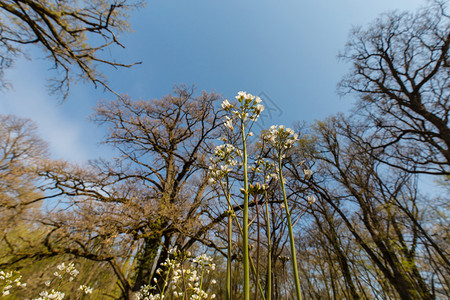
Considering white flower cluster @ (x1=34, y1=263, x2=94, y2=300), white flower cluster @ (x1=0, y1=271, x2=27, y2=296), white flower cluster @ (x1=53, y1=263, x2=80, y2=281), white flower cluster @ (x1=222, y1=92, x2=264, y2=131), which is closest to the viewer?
white flower cluster @ (x1=222, y1=92, x2=264, y2=131)

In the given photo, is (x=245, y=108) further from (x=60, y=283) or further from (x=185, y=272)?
(x=60, y=283)

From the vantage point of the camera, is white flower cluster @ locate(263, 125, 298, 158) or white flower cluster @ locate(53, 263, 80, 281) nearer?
white flower cluster @ locate(263, 125, 298, 158)

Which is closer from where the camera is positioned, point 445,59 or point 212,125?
point 445,59

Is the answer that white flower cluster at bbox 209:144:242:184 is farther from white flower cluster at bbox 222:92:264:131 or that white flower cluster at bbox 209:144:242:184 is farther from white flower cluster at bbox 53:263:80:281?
white flower cluster at bbox 53:263:80:281

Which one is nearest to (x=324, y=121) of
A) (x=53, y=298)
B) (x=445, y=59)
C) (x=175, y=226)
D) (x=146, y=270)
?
(x=445, y=59)

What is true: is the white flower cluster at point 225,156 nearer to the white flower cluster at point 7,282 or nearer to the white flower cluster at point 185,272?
the white flower cluster at point 185,272

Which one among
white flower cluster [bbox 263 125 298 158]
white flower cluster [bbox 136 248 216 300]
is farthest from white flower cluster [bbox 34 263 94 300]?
white flower cluster [bbox 263 125 298 158]

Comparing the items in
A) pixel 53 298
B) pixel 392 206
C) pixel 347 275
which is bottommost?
pixel 53 298

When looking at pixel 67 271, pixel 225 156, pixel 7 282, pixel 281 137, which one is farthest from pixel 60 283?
pixel 281 137

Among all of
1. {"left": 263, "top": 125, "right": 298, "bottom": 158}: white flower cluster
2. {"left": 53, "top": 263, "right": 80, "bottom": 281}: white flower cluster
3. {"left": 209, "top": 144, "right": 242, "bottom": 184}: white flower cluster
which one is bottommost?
{"left": 53, "top": 263, "right": 80, "bottom": 281}: white flower cluster

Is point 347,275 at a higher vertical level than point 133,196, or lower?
lower

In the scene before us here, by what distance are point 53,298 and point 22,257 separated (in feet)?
9.23

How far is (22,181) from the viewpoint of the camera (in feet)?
16.3

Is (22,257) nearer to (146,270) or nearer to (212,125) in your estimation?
(146,270)
